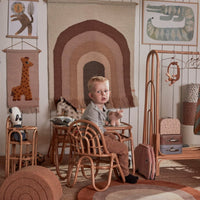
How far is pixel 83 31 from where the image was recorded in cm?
442

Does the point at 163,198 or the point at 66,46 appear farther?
the point at 66,46

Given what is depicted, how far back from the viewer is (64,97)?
4375 millimetres

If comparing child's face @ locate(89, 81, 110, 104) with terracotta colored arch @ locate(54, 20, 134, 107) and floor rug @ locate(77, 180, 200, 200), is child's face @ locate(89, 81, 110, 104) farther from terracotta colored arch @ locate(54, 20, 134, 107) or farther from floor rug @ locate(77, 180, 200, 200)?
terracotta colored arch @ locate(54, 20, 134, 107)

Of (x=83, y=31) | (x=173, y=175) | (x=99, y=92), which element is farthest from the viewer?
(x=83, y=31)

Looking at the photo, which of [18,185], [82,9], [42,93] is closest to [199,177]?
[18,185]

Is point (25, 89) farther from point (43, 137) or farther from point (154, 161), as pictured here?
point (154, 161)

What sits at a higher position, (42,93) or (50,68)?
(50,68)

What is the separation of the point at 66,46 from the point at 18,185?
2378mm

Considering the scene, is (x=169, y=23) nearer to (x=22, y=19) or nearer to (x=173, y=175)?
(x=22, y=19)

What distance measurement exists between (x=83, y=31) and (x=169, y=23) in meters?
1.28

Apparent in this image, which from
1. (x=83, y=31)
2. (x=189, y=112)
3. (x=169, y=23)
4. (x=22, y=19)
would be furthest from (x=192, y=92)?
(x=22, y=19)

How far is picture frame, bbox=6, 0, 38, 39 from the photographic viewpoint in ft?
13.9

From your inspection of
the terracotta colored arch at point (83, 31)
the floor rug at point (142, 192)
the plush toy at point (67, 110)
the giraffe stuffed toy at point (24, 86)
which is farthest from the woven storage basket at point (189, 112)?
the giraffe stuffed toy at point (24, 86)

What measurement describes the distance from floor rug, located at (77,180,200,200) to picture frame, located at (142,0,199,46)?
2.31 metres
